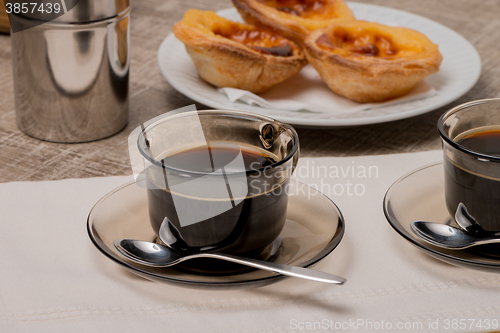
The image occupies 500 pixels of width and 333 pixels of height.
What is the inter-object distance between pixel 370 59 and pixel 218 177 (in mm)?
589

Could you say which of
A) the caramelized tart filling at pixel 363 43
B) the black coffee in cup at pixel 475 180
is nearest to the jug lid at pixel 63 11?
the caramelized tart filling at pixel 363 43

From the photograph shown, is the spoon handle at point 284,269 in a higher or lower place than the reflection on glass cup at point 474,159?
lower

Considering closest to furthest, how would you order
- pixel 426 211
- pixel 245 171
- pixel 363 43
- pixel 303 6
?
1. pixel 245 171
2. pixel 426 211
3. pixel 363 43
4. pixel 303 6

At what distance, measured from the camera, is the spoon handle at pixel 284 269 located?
1.67 ft

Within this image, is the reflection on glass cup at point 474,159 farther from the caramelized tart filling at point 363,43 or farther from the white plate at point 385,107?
the caramelized tart filling at point 363,43

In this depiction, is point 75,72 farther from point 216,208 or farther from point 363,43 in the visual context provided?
point 363,43

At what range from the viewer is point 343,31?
1144 millimetres

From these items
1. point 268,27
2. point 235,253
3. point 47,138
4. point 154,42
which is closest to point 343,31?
point 268,27

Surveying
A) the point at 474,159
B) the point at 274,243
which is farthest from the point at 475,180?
the point at 274,243

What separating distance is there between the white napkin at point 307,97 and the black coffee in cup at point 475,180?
0.36 m

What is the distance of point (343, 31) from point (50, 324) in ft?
2.82

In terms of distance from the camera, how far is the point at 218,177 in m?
0.50

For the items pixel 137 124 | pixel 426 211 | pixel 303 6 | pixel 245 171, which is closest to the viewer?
pixel 245 171

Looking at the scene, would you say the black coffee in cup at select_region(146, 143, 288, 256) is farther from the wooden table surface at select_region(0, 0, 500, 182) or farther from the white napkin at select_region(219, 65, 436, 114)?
the white napkin at select_region(219, 65, 436, 114)
